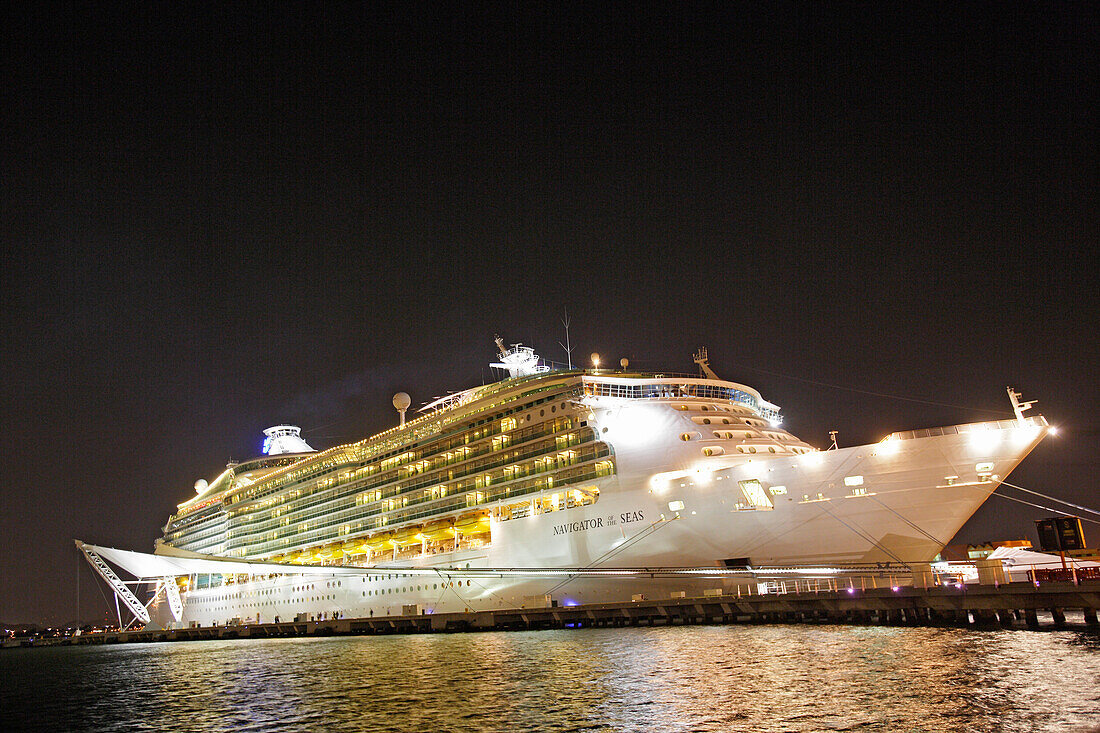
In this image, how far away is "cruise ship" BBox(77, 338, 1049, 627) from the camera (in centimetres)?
2789

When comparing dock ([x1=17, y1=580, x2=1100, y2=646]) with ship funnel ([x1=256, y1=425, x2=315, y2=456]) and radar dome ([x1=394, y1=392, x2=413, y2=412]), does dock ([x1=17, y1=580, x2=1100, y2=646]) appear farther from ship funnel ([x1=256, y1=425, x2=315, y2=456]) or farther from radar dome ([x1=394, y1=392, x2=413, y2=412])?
ship funnel ([x1=256, y1=425, x2=315, y2=456])

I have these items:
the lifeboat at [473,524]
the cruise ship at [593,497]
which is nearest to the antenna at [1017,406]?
the cruise ship at [593,497]

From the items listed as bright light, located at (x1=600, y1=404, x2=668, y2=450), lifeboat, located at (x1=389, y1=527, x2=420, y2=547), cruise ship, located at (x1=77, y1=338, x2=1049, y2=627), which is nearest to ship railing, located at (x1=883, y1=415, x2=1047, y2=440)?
cruise ship, located at (x1=77, y1=338, x2=1049, y2=627)

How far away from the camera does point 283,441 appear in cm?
7988

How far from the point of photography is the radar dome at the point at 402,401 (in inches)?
2329

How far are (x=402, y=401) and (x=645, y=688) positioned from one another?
146 feet

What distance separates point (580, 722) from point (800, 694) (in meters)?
4.78

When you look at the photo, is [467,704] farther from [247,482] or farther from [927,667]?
[247,482]

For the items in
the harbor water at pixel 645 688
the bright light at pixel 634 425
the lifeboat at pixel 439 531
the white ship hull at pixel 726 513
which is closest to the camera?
the harbor water at pixel 645 688

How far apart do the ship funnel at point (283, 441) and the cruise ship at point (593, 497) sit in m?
21.9

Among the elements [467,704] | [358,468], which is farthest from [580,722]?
[358,468]

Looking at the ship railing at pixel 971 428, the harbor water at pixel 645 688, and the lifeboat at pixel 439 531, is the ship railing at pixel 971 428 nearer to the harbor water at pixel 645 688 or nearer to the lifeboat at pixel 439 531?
the harbor water at pixel 645 688

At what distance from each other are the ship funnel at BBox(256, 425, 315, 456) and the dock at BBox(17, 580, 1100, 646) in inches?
1683

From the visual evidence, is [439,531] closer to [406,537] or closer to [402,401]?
[406,537]
